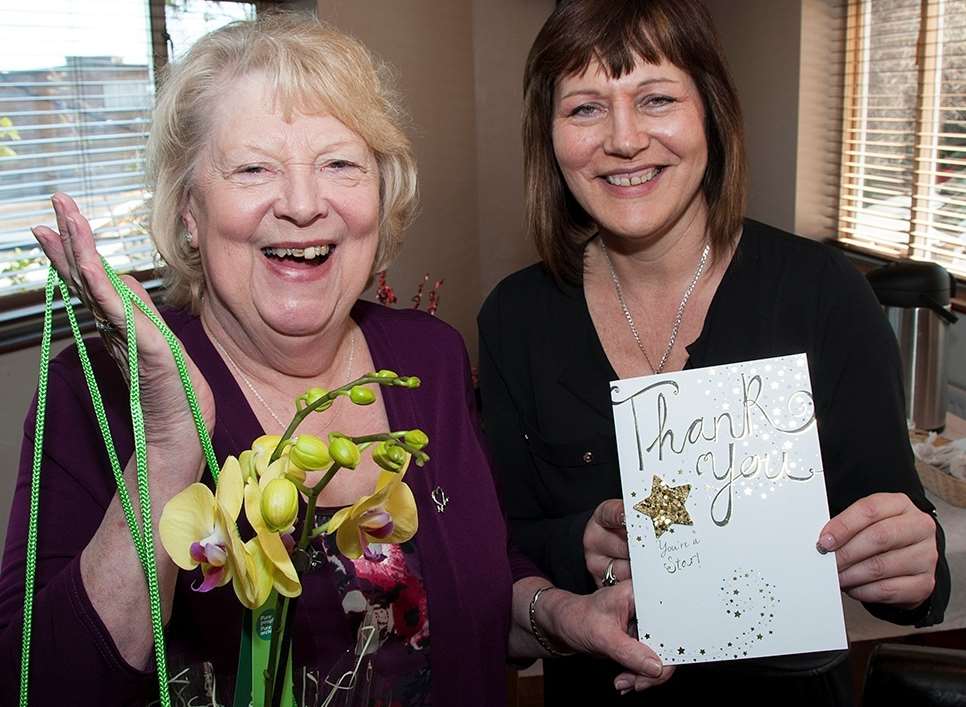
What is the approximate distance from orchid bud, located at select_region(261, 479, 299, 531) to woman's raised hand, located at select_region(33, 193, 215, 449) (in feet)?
0.72

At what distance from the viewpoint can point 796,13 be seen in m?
4.64

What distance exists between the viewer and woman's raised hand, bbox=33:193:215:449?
0.81 meters

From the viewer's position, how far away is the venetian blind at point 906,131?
3.96m

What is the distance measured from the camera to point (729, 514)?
1.21 metres

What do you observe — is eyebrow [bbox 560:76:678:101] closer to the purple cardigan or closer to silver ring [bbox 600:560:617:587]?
the purple cardigan

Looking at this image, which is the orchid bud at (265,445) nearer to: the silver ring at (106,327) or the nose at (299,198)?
Result: the silver ring at (106,327)

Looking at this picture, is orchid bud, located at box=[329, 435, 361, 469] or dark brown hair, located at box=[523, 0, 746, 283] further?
dark brown hair, located at box=[523, 0, 746, 283]

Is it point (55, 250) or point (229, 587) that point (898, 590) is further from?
point (55, 250)

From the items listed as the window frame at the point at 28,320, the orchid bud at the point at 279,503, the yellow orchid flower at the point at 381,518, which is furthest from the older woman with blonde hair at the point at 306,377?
the window frame at the point at 28,320

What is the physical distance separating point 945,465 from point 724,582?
139 centimetres

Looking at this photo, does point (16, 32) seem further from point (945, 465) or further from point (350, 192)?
point (945, 465)

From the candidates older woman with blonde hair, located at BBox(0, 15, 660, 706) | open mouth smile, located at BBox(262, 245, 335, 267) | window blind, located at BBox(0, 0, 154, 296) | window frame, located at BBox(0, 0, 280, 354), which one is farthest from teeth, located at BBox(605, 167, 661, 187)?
window blind, located at BBox(0, 0, 154, 296)

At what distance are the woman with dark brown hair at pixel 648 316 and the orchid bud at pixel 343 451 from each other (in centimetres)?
71

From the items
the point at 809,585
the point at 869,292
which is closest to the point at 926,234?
the point at 869,292
